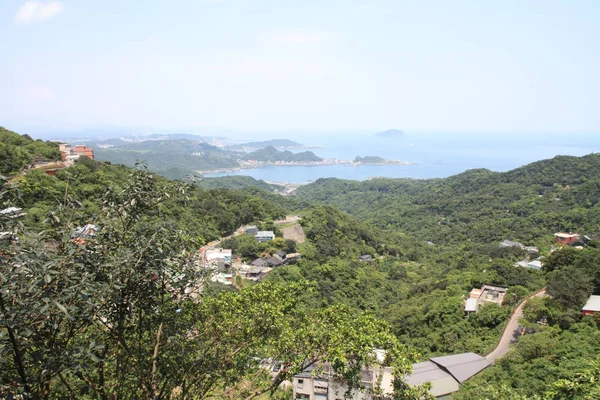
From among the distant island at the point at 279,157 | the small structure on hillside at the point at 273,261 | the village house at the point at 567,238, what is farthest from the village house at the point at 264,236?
the distant island at the point at 279,157

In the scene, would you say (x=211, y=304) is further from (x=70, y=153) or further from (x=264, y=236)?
(x=70, y=153)

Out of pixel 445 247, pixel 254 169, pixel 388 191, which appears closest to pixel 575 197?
pixel 445 247

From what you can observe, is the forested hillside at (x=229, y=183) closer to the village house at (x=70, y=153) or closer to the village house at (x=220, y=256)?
the village house at (x=70, y=153)

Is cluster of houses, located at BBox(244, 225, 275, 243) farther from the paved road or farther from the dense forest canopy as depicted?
the paved road

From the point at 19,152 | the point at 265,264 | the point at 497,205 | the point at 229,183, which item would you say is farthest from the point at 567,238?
the point at 229,183

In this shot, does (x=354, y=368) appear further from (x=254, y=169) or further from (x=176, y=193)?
(x=254, y=169)

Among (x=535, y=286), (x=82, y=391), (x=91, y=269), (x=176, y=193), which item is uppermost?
(x=176, y=193)

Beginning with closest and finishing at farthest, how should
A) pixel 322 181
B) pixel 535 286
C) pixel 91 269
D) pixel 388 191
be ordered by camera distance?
pixel 91 269
pixel 535 286
pixel 388 191
pixel 322 181
